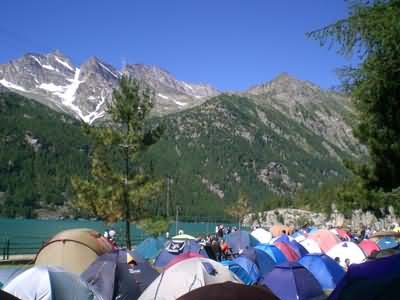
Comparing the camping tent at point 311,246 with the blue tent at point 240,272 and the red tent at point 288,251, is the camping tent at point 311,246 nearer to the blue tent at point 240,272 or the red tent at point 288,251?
the red tent at point 288,251

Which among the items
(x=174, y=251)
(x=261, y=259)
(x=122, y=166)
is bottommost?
(x=261, y=259)

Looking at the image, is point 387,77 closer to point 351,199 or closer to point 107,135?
point 351,199

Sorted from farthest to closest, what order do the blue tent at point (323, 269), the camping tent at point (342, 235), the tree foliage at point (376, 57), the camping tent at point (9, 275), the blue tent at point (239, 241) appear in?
the camping tent at point (342, 235) < the blue tent at point (239, 241) < the blue tent at point (323, 269) < the camping tent at point (9, 275) < the tree foliage at point (376, 57)

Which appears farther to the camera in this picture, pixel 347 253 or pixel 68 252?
pixel 347 253

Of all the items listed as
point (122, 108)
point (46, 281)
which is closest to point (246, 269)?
point (46, 281)

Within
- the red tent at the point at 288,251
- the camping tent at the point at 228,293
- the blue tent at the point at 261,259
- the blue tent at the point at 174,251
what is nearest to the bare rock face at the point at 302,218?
the red tent at the point at 288,251

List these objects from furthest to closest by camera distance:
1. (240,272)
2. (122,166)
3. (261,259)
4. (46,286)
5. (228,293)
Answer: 1. (122,166)
2. (261,259)
3. (240,272)
4. (46,286)
5. (228,293)

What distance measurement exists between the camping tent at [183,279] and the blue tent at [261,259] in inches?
296

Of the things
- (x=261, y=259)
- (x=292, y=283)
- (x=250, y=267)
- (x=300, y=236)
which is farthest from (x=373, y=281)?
(x=300, y=236)

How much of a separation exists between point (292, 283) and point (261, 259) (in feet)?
16.7

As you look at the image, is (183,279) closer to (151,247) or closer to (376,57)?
(376,57)

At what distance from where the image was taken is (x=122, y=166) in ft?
78.6

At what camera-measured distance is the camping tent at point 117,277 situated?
1258 cm

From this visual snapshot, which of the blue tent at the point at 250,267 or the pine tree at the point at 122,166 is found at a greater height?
the pine tree at the point at 122,166
